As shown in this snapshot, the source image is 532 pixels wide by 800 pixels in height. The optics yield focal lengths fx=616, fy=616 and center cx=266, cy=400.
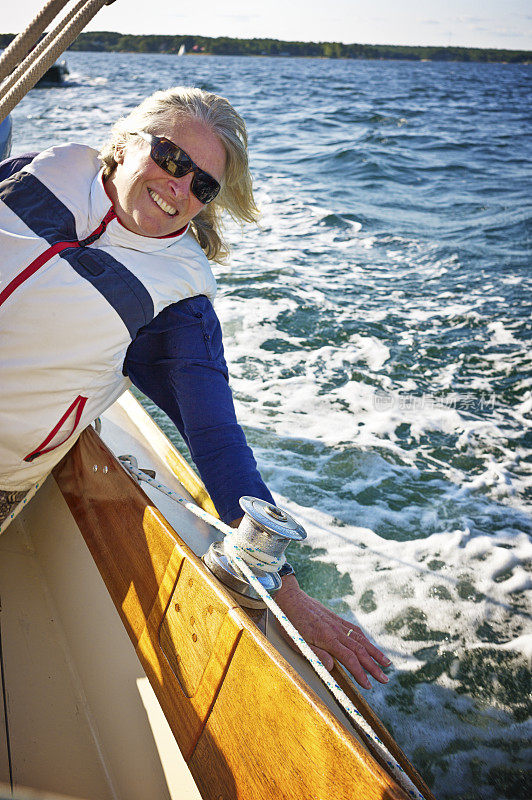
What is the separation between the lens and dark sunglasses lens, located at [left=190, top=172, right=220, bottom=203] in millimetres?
1571

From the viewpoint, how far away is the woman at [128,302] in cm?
136

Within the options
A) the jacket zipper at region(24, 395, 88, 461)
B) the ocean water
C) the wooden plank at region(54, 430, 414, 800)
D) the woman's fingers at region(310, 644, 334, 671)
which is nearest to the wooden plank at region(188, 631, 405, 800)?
the wooden plank at region(54, 430, 414, 800)

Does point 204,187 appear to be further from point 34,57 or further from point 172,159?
point 34,57

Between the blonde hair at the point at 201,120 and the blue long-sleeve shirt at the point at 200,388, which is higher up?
the blonde hair at the point at 201,120

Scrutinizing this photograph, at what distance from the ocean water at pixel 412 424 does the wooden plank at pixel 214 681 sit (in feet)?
3.43

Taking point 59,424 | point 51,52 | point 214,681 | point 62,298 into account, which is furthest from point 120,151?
point 214,681

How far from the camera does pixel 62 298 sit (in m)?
1.36

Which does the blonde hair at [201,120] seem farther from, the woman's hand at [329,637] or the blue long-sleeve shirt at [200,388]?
the woman's hand at [329,637]

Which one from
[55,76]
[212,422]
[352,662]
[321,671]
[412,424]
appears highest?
[55,76]

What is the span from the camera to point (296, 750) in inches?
36.2

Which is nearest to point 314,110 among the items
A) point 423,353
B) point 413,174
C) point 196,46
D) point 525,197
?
point 413,174

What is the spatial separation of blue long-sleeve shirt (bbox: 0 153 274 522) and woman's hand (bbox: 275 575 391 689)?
0.74ft

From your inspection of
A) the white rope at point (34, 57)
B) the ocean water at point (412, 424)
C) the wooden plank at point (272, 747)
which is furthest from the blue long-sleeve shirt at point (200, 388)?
the ocean water at point (412, 424)

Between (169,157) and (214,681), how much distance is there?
1197 millimetres
